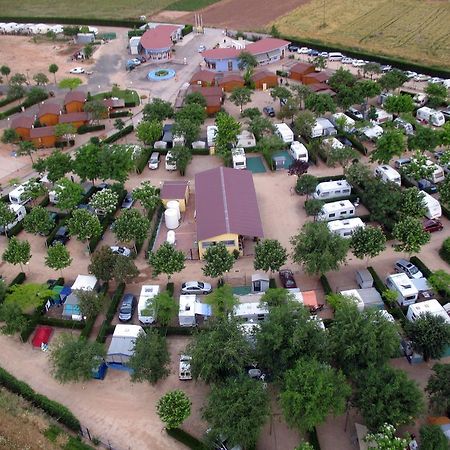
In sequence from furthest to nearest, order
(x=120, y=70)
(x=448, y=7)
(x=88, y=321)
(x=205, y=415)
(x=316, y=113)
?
1. (x=448, y=7)
2. (x=120, y=70)
3. (x=316, y=113)
4. (x=88, y=321)
5. (x=205, y=415)

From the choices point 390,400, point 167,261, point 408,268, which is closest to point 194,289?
point 167,261

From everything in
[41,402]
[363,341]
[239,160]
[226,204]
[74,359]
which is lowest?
[41,402]

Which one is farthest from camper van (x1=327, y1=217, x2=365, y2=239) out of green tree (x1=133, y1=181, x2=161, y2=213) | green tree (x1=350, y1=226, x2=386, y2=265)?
green tree (x1=133, y1=181, x2=161, y2=213)

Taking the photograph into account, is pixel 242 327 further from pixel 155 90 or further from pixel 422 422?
pixel 155 90

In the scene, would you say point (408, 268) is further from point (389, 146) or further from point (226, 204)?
point (389, 146)

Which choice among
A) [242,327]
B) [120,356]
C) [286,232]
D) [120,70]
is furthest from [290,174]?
[120,70]
